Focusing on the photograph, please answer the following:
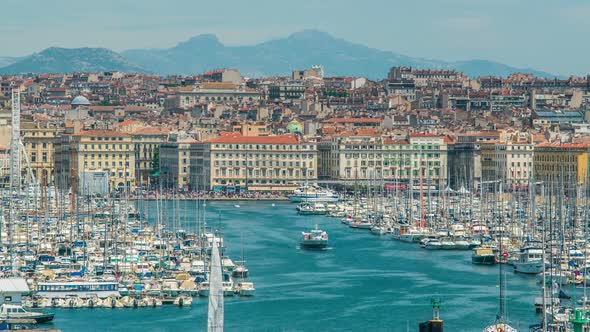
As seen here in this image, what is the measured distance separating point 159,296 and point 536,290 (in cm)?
699

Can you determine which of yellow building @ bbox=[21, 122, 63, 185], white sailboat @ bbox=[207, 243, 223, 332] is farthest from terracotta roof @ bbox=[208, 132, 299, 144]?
white sailboat @ bbox=[207, 243, 223, 332]

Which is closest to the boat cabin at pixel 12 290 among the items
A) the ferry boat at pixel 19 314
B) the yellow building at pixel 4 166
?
the ferry boat at pixel 19 314

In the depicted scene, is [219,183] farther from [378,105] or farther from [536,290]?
[536,290]

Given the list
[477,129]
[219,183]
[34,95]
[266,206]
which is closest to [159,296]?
[266,206]

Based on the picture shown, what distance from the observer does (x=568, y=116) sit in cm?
8881

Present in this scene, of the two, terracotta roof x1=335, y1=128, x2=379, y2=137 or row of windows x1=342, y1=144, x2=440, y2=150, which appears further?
terracotta roof x1=335, y1=128, x2=379, y2=137

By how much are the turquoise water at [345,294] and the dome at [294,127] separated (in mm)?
33269

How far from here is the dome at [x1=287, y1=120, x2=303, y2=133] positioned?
8462cm

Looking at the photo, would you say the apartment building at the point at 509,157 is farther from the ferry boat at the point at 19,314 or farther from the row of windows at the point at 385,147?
the ferry boat at the point at 19,314

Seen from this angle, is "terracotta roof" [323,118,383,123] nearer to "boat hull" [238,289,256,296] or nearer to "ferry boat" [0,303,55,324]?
"boat hull" [238,289,256,296]

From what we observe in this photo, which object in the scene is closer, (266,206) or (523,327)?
(523,327)

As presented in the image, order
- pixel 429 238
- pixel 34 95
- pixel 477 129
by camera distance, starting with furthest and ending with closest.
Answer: pixel 34 95 → pixel 477 129 → pixel 429 238

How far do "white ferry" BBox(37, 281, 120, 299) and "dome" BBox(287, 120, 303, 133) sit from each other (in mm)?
50127

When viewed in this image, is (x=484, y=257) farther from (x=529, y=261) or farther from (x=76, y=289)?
(x=76, y=289)
